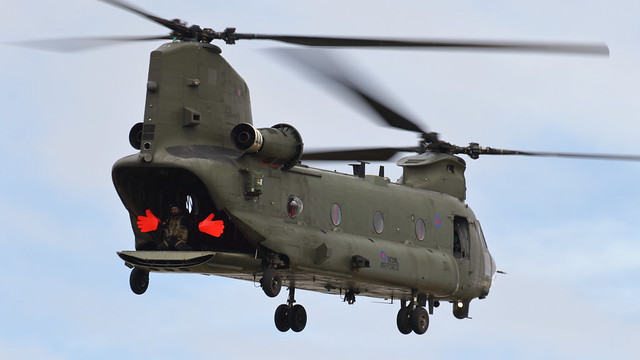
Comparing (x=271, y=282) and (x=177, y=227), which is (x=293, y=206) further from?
(x=177, y=227)

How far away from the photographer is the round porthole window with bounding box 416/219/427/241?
46469 mm

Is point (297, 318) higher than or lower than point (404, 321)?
lower

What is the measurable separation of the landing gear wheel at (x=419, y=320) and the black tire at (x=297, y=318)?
4134 millimetres

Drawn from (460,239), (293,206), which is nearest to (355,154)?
(460,239)

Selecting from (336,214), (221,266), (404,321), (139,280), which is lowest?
(139,280)

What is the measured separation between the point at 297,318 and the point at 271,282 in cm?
482

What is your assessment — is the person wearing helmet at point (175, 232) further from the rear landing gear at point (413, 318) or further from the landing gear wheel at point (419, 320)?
the landing gear wheel at point (419, 320)

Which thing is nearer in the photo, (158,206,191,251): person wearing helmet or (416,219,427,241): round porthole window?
(158,206,191,251): person wearing helmet

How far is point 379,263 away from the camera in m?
43.5

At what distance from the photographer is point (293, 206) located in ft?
135

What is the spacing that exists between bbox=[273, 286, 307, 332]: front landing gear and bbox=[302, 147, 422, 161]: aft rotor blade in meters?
4.12

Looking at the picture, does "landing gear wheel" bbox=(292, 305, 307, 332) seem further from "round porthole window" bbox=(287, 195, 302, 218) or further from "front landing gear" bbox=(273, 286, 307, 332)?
"round porthole window" bbox=(287, 195, 302, 218)

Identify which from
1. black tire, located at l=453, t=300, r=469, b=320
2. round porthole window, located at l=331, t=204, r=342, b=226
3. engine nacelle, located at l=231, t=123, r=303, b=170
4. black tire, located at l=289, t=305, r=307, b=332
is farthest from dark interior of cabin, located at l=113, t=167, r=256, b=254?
black tire, located at l=453, t=300, r=469, b=320

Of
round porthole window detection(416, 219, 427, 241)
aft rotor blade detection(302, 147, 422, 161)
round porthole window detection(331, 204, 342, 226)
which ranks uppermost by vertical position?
aft rotor blade detection(302, 147, 422, 161)
